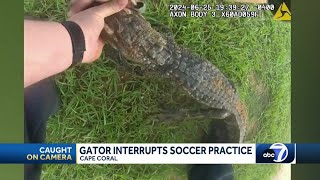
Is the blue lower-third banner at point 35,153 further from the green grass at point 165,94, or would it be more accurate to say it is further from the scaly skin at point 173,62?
the scaly skin at point 173,62

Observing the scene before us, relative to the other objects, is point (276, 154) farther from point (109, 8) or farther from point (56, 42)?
→ point (56, 42)

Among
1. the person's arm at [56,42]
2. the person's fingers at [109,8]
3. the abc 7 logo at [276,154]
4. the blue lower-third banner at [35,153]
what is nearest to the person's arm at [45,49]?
the person's arm at [56,42]

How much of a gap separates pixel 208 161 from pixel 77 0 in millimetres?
923

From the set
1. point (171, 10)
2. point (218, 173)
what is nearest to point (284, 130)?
point (218, 173)

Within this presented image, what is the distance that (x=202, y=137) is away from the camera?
212 cm

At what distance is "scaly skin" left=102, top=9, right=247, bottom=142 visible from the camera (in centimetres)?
208

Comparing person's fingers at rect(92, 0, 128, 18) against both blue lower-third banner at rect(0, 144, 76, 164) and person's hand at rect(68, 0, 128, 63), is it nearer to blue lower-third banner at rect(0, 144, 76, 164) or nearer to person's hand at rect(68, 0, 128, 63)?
person's hand at rect(68, 0, 128, 63)

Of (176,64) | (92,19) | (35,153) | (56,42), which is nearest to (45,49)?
(56,42)

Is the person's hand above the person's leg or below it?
above

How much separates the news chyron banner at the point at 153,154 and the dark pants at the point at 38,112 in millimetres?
34

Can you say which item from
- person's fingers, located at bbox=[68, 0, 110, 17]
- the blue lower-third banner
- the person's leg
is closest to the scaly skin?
person's fingers, located at bbox=[68, 0, 110, 17]

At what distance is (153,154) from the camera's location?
2109 mm

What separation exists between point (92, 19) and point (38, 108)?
458 mm

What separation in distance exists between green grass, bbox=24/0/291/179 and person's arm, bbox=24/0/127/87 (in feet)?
0.14
